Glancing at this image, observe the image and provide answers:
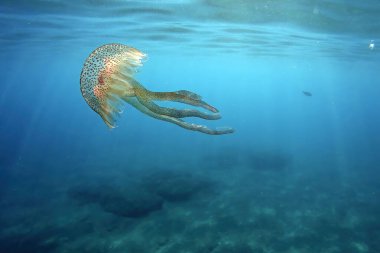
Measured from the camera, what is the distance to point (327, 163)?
2319 centimetres

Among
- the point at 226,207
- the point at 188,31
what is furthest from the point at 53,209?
the point at 188,31

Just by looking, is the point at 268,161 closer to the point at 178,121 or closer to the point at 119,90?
the point at 178,121

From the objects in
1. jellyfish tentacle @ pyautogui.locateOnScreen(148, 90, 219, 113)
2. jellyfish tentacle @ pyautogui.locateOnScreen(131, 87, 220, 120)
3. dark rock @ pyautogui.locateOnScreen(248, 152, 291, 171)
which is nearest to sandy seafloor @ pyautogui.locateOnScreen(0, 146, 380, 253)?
dark rock @ pyautogui.locateOnScreen(248, 152, 291, 171)

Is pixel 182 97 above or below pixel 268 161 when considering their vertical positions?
below

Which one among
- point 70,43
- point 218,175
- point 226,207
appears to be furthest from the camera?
point 70,43

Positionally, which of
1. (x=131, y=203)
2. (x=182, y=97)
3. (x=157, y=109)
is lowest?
(x=131, y=203)

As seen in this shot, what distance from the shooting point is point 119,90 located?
364 centimetres

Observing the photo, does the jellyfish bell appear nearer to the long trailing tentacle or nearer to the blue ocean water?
the blue ocean water

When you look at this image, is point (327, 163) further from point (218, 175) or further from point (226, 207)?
point (226, 207)

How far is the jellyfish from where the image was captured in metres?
3.44

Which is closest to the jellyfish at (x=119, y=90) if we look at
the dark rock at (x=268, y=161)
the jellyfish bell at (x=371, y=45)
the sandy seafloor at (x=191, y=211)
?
the sandy seafloor at (x=191, y=211)

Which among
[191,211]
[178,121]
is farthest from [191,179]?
[178,121]

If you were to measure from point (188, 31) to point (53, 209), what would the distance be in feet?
45.3

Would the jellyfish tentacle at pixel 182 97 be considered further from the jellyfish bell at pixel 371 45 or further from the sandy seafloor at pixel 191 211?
the jellyfish bell at pixel 371 45
